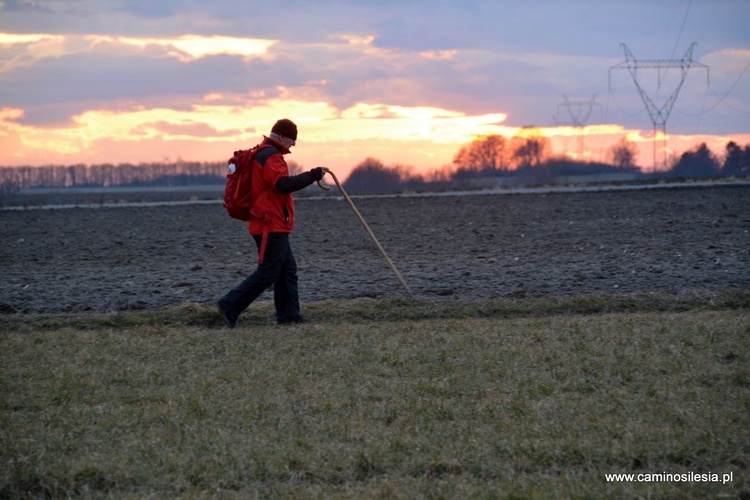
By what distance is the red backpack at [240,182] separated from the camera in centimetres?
895

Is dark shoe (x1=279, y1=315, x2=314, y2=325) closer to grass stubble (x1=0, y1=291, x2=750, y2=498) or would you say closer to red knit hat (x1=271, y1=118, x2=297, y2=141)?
grass stubble (x1=0, y1=291, x2=750, y2=498)

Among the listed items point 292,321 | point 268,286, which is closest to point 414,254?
point 292,321

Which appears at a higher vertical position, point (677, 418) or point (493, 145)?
point (493, 145)

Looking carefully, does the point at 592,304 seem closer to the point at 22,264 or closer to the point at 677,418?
the point at 677,418

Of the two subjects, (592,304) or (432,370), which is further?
(592,304)

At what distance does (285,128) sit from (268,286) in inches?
63.8

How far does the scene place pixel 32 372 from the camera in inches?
269

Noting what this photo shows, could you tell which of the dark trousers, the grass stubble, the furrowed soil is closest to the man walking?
the dark trousers

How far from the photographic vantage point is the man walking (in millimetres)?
8797

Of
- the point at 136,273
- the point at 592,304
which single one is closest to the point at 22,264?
the point at 136,273

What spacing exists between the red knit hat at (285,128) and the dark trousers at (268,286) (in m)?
1.03

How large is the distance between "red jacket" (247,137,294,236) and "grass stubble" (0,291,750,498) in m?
1.02

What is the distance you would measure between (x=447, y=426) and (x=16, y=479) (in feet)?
7.66

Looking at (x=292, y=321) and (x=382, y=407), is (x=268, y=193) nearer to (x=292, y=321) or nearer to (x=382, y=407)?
(x=292, y=321)
